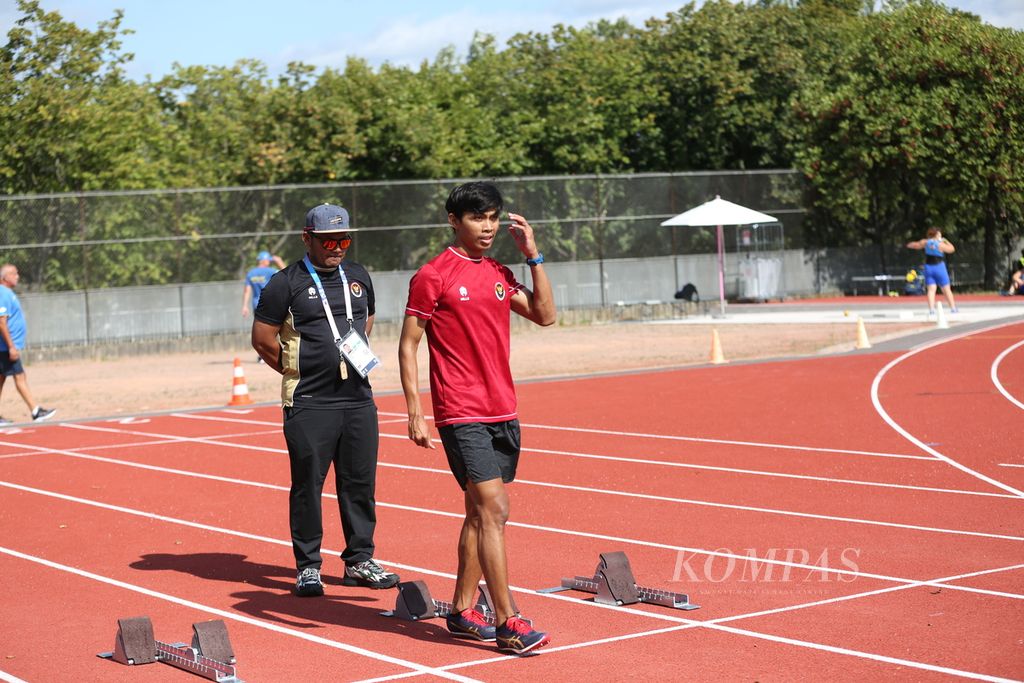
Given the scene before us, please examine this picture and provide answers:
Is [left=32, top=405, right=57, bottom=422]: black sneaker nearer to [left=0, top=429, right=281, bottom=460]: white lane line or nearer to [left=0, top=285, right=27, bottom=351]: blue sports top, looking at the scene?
Result: [left=0, top=285, right=27, bottom=351]: blue sports top

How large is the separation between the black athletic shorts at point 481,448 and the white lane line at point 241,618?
80 centimetres

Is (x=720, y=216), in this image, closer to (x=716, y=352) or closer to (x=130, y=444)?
(x=716, y=352)

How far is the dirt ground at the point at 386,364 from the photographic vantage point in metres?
19.9

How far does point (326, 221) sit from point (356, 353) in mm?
725

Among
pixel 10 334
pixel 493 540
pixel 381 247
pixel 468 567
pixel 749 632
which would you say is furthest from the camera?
pixel 381 247

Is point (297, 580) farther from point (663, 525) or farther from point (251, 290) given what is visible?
point (251, 290)

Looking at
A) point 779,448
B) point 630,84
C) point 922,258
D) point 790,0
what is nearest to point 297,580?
point 779,448

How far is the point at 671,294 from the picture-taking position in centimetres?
3797

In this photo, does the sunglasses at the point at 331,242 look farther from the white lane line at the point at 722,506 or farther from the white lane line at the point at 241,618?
the white lane line at the point at 722,506

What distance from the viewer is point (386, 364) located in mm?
24906

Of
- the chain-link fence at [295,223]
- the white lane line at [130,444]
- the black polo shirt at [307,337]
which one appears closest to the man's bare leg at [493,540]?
the black polo shirt at [307,337]

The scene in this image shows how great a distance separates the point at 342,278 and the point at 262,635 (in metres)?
2.06

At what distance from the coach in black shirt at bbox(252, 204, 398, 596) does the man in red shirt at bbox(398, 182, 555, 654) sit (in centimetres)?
127

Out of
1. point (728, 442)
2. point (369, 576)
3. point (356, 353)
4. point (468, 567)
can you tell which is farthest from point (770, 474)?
point (468, 567)
